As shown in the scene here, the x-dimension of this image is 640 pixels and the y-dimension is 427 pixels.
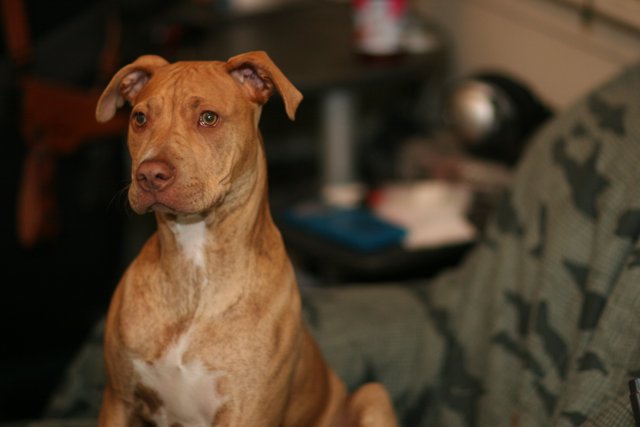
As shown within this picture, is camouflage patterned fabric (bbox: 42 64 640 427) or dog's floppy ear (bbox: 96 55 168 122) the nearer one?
dog's floppy ear (bbox: 96 55 168 122)

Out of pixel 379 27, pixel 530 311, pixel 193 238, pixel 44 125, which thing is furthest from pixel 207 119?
pixel 379 27

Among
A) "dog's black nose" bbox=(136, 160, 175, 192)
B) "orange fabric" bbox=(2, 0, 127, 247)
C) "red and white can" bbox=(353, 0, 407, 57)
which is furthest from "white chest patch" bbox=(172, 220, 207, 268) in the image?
"red and white can" bbox=(353, 0, 407, 57)

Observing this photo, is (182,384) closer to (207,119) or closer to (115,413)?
(115,413)

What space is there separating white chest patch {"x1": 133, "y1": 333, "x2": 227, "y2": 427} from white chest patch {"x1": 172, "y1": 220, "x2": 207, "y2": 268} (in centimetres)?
9

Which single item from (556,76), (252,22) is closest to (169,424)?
(556,76)

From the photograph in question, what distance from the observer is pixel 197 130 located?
108 cm

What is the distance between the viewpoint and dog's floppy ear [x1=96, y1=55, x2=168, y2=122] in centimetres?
117

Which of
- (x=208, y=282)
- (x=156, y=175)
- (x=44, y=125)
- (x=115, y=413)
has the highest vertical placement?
(x=156, y=175)

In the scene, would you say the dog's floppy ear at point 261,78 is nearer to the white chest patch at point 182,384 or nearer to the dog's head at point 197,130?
the dog's head at point 197,130

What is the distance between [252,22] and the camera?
2863mm

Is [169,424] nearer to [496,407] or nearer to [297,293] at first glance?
[297,293]

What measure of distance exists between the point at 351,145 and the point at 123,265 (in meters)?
0.68

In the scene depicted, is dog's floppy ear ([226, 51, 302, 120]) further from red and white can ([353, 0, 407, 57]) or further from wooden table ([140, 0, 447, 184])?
red and white can ([353, 0, 407, 57])

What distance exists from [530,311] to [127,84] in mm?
→ 742
